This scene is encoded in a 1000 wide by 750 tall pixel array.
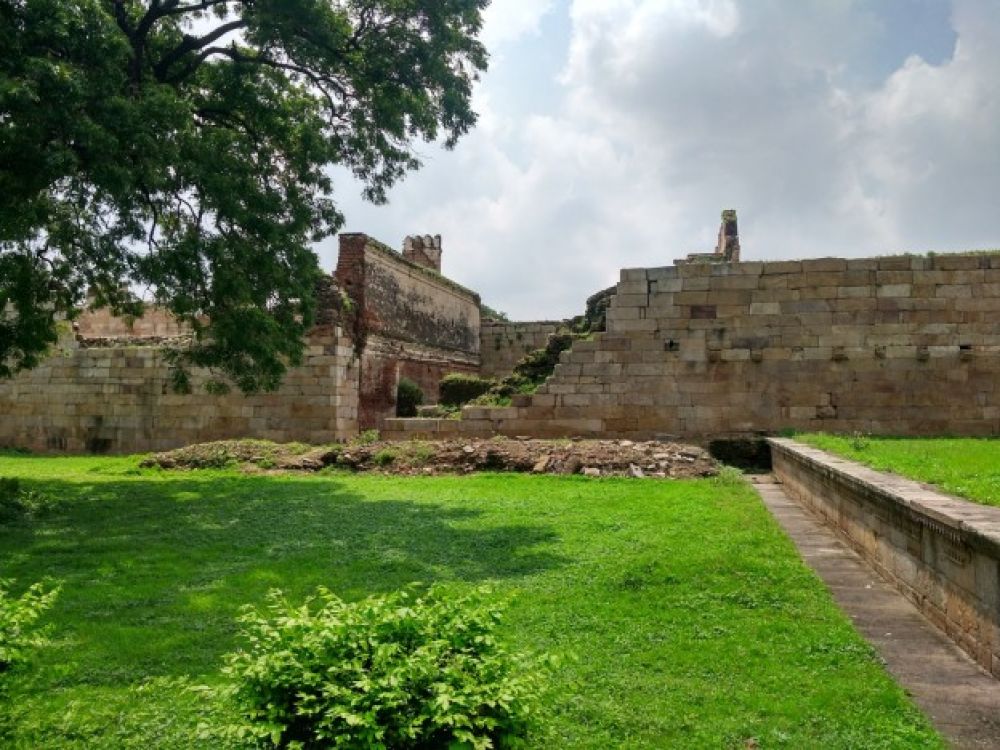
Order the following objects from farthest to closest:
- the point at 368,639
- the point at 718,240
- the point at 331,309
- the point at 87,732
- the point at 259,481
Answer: the point at 718,240 → the point at 331,309 → the point at 259,481 → the point at 87,732 → the point at 368,639

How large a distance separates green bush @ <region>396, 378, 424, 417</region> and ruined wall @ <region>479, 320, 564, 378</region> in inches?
267

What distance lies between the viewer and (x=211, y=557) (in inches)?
270

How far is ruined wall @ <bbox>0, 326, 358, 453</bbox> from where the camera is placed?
17.5 metres

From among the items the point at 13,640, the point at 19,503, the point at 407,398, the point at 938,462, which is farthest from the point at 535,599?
the point at 407,398

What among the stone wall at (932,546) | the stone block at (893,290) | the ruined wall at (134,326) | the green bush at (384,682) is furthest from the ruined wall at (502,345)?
the green bush at (384,682)

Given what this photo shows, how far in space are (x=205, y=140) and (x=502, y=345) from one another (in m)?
18.9

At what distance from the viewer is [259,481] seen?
12211 mm

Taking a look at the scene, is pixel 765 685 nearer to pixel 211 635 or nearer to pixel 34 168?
pixel 211 635

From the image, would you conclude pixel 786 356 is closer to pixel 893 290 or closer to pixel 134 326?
pixel 893 290

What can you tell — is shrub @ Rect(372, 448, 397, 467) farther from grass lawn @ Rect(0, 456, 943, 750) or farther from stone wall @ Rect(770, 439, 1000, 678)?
stone wall @ Rect(770, 439, 1000, 678)

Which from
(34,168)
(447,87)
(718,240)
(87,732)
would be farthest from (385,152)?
(718,240)

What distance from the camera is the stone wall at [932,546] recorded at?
379cm

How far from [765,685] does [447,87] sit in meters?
10.1

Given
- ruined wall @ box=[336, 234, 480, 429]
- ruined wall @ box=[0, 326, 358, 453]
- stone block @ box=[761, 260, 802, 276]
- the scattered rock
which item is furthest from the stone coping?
ruined wall @ box=[0, 326, 358, 453]
